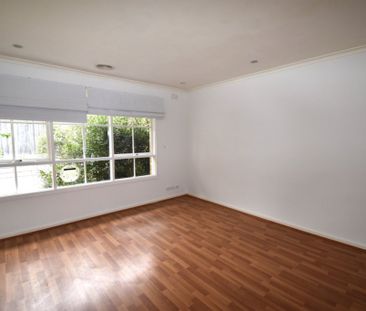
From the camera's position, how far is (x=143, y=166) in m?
4.59

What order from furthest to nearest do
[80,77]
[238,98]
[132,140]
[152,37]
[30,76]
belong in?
[132,140] → [238,98] → [80,77] → [30,76] → [152,37]

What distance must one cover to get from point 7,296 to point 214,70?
3809 millimetres

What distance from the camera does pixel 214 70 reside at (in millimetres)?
3482

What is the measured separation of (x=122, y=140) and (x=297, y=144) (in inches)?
124

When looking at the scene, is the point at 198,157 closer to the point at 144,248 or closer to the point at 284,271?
the point at 144,248

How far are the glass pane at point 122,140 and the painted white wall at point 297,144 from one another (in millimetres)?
1722

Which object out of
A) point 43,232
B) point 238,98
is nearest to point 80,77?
point 43,232

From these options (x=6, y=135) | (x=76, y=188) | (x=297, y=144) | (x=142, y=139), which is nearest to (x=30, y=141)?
(x=6, y=135)

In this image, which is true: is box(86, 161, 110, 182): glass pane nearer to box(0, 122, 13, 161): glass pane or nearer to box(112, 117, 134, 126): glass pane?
box(112, 117, 134, 126): glass pane

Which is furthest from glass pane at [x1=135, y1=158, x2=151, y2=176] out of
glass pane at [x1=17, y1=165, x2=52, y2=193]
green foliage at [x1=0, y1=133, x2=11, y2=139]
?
green foliage at [x1=0, y1=133, x2=11, y2=139]

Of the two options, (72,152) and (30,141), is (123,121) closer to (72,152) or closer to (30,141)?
(72,152)

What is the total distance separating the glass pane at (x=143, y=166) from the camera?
4.48 m

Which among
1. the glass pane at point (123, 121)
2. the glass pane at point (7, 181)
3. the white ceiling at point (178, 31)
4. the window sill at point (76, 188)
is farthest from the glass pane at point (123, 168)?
the white ceiling at point (178, 31)

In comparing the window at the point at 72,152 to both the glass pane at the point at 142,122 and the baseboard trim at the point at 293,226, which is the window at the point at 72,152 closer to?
the glass pane at the point at 142,122
